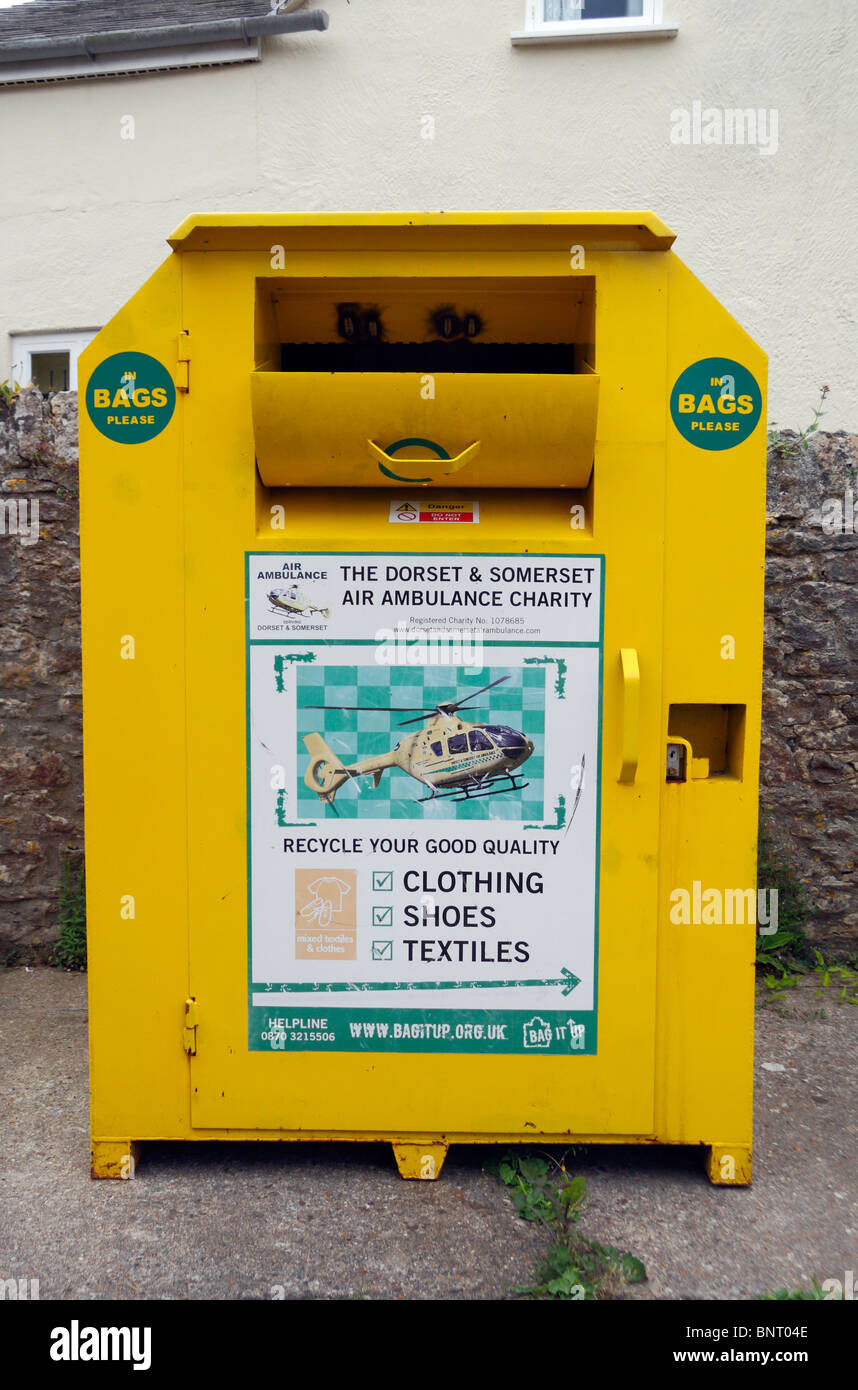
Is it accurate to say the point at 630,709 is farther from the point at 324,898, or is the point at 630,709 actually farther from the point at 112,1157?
the point at 112,1157

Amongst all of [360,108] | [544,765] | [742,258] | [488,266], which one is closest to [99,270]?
[360,108]

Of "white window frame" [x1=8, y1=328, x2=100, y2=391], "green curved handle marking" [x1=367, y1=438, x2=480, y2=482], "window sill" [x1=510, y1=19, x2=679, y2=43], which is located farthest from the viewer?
"white window frame" [x1=8, y1=328, x2=100, y2=391]

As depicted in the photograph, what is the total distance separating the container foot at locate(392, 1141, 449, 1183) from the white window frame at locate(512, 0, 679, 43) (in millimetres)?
5293

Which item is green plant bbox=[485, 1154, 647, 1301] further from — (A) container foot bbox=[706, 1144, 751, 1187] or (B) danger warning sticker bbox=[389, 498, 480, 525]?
(B) danger warning sticker bbox=[389, 498, 480, 525]

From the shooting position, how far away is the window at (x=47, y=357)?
5.48 meters

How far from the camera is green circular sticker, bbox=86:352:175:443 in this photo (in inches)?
85.0

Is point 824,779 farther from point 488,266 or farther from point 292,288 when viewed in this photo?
point 292,288

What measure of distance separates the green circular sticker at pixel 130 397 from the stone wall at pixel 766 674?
154cm

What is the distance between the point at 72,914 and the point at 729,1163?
8.56ft

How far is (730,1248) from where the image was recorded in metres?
2.09

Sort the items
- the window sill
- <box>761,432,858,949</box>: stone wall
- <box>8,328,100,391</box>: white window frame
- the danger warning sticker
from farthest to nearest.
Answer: <box>8,328,100,391</box>: white window frame
the window sill
<box>761,432,858,949</box>: stone wall
the danger warning sticker

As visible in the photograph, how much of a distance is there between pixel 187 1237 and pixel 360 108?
5329 millimetres

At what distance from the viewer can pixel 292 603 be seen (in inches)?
85.9
